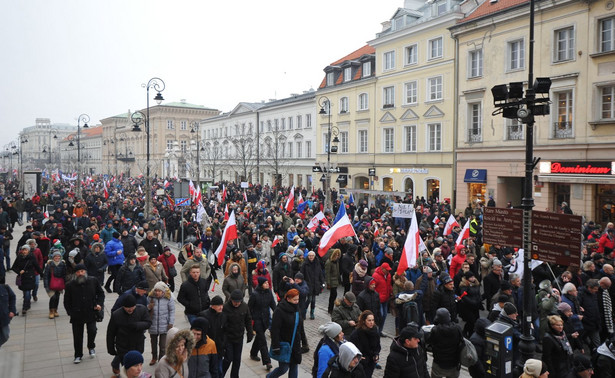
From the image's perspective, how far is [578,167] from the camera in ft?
82.1

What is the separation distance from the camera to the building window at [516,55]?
2833 cm

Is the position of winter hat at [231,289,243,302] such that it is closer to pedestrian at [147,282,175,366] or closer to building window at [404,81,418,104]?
pedestrian at [147,282,175,366]

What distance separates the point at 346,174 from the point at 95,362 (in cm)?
3627

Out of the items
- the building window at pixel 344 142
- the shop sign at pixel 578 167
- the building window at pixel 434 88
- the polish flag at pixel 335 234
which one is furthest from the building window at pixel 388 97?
the polish flag at pixel 335 234

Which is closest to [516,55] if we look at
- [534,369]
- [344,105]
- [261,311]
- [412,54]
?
[412,54]

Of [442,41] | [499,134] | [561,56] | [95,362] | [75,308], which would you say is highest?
[442,41]

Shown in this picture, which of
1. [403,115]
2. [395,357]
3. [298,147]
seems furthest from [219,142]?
[395,357]

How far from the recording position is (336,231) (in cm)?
1382

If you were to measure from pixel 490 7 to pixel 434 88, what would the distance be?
638cm

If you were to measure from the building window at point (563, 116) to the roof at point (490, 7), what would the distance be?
233 inches

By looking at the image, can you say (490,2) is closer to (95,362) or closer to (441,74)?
(441,74)

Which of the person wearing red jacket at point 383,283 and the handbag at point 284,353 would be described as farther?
the person wearing red jacket at point 383,283

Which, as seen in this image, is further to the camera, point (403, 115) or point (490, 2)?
point (403, 115)

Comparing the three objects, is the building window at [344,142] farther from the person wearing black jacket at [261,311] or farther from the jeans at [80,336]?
the jeans at [80,336]
